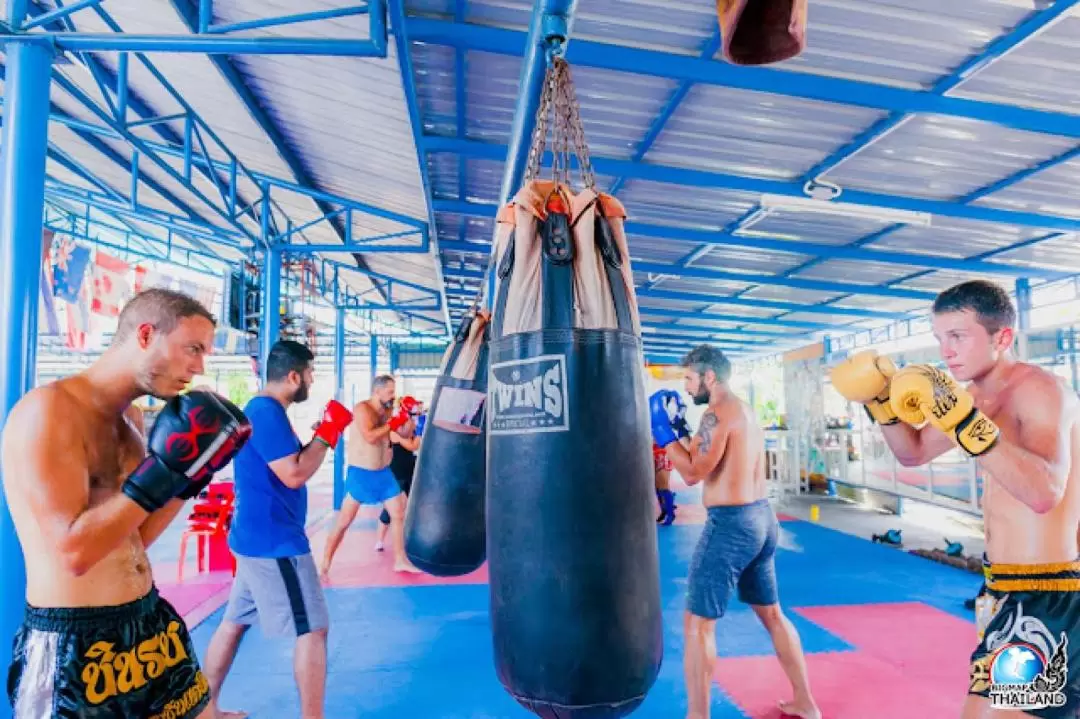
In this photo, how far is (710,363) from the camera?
3.43 m

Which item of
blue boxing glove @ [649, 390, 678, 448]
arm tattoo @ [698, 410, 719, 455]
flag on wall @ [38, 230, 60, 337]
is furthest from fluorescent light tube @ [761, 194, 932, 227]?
flag on wall @ [38, 230, 60, 337]

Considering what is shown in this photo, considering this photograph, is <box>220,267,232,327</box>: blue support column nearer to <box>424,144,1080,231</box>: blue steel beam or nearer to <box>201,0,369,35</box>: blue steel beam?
<box>424,144,1080,231</box>: blue steel beam

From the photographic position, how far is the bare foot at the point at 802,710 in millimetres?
3090

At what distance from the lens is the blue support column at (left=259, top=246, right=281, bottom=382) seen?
7.12 meters

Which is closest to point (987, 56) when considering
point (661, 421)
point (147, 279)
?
point (661, 421)

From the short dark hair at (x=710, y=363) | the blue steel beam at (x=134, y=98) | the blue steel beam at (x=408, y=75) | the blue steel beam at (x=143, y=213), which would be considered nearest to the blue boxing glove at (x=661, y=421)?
the short dark hair at (x=710, y=363)

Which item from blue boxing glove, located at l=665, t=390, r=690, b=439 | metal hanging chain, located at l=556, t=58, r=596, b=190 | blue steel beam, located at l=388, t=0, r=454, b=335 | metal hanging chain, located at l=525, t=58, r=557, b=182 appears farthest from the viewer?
blue boxing glove, located at l=665, t=390, r=690, b=439

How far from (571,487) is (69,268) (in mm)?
7564

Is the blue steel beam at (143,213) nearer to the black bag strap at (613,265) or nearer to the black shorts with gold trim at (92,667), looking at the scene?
the black shorts with gold trim at (92,667)

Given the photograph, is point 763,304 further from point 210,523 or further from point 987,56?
point 210,523

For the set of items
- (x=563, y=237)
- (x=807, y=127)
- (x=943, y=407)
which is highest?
(x=807, y=127)

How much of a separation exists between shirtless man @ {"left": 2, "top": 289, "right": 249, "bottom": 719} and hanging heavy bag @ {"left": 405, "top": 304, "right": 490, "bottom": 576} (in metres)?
0.78

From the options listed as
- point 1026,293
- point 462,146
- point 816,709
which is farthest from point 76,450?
point 1026,293

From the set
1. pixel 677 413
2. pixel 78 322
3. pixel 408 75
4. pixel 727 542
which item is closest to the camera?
pixel 727 542
